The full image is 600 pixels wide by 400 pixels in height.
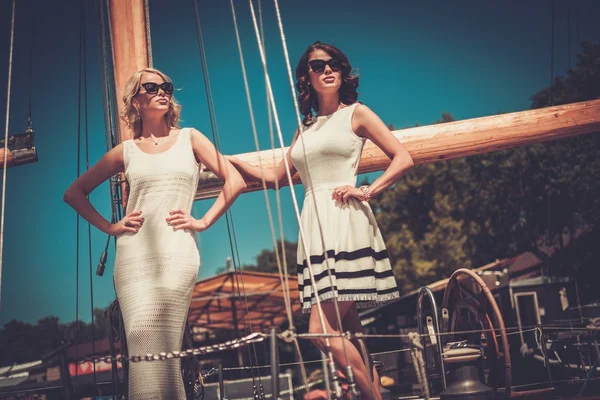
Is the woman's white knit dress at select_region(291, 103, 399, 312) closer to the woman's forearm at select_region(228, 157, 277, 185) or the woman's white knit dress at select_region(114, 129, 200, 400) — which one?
the woman's forearm at select_region(228, 157, 277, 185)

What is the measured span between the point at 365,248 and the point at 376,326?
14207 millimetres

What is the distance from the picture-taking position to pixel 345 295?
268cm

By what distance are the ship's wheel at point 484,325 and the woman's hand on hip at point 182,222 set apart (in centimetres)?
133

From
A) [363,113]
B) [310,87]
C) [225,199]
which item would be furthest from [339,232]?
[310,87]

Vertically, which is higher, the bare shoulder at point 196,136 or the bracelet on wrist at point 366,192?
the bare shoulder at point 196,136

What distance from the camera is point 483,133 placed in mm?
5289

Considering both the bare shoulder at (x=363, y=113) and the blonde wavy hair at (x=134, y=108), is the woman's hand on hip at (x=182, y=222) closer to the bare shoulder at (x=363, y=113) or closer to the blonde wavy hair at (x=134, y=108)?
the blonde wavy hair at (x=134, y=108)

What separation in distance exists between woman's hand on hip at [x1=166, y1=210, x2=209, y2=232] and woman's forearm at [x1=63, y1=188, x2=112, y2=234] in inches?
15.3

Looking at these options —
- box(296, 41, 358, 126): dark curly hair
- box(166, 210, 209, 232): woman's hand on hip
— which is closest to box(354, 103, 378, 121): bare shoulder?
box(296, 41, 358, 126): dark curly hair

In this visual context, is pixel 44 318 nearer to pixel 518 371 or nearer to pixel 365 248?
pixel 518 371

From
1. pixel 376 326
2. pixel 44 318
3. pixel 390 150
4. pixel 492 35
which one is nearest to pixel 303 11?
pixel 492 35

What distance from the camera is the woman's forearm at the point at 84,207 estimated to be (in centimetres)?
277

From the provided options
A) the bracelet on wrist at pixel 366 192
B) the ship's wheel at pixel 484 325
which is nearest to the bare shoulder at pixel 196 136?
the bracelet on wrist at pixel 366 192

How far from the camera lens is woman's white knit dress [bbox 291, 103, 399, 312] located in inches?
106
